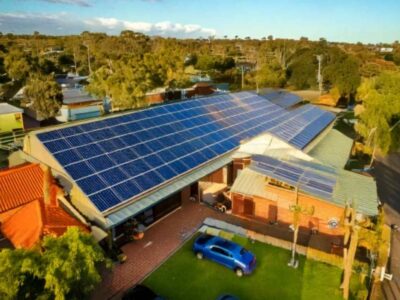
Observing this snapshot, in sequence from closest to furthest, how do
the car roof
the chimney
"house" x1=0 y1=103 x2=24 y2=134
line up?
1. the chimney
2. the car roof
3. "house" x1=0 y1=103 x2=24 y2=134

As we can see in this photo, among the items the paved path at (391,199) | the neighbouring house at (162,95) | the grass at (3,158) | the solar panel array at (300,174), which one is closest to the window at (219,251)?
the solar panel array at (300,174)

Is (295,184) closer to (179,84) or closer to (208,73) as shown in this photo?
(179,84)

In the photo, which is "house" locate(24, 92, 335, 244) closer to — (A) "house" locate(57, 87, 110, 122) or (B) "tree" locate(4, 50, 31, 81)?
(A) "house" locate(57, 87, 110, 122)

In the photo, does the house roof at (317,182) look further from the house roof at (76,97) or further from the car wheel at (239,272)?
the house roof at (76,97)

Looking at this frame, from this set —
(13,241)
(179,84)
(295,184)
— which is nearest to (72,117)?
(179,84)

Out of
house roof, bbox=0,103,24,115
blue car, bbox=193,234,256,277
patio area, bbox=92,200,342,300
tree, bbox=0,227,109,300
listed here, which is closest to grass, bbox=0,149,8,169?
house roof, bbox=0,103,24,115
